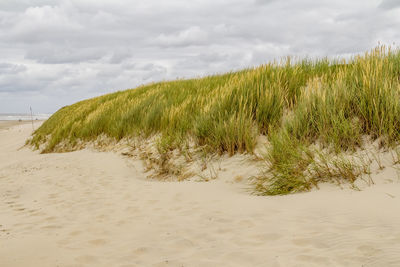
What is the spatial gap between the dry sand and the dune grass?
1.96 feet

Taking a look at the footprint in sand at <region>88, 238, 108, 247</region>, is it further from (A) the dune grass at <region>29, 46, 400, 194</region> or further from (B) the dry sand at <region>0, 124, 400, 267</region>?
(A) the dune grass at <region>29, 46, 400, 194</region>

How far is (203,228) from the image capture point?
9.87 feet

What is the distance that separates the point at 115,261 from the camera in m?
2.46

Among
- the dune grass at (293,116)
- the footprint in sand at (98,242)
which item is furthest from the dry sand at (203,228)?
the dune grass at (293,116)

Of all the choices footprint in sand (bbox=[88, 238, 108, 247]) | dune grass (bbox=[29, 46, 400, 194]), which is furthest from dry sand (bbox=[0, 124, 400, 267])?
dune grass (bbox=[29, 46, 400, 194])

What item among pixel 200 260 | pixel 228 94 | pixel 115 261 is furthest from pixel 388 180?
pixel 228 94

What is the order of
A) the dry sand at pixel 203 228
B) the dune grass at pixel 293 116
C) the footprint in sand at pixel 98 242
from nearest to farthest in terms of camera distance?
1. the dry sand at pixel 203 228
2. the footprint in sand at pixel 98 242
3. the dune grass at pixel 293 116

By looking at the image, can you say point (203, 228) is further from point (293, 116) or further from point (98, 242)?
point (293, 116)

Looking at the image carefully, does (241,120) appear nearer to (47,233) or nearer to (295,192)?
(295,192)

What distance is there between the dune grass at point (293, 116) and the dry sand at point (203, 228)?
1.96ft

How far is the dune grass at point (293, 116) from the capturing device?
3902 mm

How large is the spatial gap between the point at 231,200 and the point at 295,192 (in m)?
0.79

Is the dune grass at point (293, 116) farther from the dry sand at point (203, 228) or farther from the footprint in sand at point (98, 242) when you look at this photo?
the footprint in sand at point (98, 242)

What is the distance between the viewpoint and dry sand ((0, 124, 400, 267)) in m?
2.23
